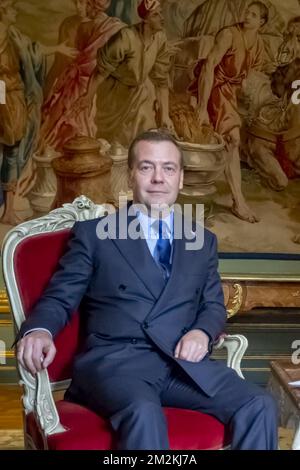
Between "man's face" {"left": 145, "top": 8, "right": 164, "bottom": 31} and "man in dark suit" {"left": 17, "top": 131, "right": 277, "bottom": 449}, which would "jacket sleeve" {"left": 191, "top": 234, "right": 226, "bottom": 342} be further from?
"man's face" {"left": 145, "top": 8, "right": 164, "bottom": 31}

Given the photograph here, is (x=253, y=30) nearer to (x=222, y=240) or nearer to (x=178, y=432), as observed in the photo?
(x=222, y=240)

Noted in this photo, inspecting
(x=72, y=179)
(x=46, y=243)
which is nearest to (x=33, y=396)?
(x=46, y=243)

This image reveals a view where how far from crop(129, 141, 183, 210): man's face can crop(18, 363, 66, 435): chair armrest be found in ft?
2.65

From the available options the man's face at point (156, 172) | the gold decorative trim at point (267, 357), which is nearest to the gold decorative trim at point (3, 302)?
the gold decorative trim at point (267, 357)

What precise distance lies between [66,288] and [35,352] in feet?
1.23

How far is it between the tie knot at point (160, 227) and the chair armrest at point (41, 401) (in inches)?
A: 29.6

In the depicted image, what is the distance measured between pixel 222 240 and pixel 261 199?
44cm

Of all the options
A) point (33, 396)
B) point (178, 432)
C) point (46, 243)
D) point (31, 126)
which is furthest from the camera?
point (31, 126)

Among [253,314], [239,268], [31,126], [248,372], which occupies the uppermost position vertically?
[31,126]

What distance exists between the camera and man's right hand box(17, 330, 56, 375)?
246 centimetres

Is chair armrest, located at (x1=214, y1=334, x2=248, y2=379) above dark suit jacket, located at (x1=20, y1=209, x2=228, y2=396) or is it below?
below

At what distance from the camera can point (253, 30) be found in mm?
5312

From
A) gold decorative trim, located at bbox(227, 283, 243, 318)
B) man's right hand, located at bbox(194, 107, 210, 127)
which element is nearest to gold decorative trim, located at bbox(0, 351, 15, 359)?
gold decorative trim, located at bbox(227, 283, 243, 318)

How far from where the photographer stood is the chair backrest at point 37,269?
9.43ft
